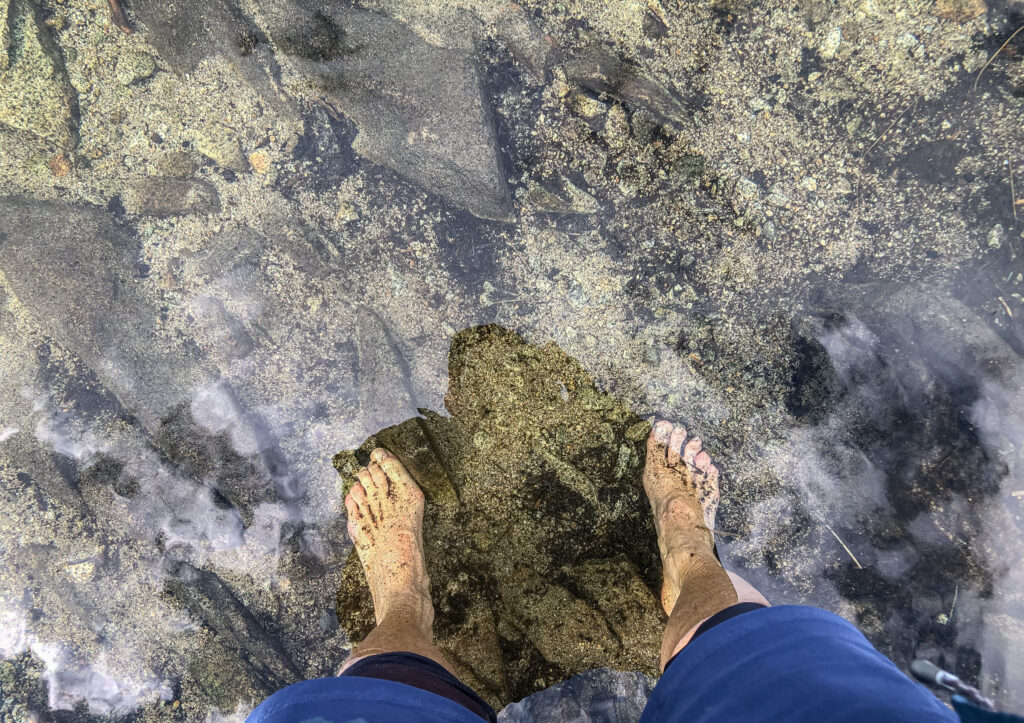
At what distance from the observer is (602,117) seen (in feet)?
5.71

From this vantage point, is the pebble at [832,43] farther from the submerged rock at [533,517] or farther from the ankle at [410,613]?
the ankle at [410,613]

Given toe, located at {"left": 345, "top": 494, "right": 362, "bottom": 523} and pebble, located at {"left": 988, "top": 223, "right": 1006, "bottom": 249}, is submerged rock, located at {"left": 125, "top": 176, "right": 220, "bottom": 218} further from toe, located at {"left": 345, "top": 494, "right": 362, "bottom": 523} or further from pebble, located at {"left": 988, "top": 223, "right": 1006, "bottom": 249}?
pebble, located at {"left": 988, "top": 223, "right": 1006, "bottom": 249}

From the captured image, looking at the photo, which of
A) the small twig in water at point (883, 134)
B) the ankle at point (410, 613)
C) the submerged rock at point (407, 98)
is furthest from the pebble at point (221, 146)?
the small twig in water at point (883, 134)

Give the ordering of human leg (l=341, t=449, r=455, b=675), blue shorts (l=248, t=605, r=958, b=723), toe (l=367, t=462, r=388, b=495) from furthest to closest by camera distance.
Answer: toe (l=367, t=462, r=388, b=495), human leg (l=341, t=449, r=455, b=675), blue shorts (l=248, t=605, r=958, b=723)

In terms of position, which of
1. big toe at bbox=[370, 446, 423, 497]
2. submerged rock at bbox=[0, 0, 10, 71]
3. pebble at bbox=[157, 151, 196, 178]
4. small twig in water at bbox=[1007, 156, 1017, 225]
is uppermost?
small twig in water at bbox=[1007, 156, 1017, 225]

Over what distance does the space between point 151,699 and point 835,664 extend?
2237 millimetres

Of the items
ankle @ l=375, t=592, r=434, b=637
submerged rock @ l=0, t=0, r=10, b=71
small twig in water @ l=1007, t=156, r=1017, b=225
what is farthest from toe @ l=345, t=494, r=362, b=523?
small twig in water @ l=1007, t=156, r=1017, b=225

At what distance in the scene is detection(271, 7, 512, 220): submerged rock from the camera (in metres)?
1.72

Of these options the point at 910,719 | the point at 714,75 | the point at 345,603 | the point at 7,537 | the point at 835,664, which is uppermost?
the point at 714,75

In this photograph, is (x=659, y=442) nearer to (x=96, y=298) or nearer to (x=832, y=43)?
(x=832, y=43)

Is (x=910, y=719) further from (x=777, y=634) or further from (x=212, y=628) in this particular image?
(x=212, y=628)

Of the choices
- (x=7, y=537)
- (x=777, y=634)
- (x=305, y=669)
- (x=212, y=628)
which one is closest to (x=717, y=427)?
(x=777, y=634)

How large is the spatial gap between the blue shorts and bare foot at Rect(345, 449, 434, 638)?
0.51 meters

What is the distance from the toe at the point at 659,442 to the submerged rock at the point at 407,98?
2.98 ft
